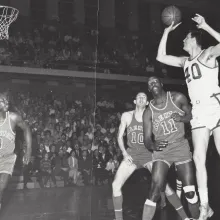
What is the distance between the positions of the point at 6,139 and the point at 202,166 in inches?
111

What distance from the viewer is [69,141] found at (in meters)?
10.0

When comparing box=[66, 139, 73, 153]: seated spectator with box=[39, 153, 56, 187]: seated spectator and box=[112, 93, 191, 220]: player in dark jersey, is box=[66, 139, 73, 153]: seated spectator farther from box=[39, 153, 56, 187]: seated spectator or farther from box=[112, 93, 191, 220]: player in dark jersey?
box=[112, 93, 191, 220]: player in dark jersey

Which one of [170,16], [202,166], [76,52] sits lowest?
[202,166]

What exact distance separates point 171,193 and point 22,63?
9232mm

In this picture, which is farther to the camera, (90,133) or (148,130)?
(90,133)

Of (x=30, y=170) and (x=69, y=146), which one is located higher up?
(x=69, y=146)

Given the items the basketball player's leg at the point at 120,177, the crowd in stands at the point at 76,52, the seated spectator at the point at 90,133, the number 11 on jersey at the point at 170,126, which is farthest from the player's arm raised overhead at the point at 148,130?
the crowd in stands at the point at 76,52

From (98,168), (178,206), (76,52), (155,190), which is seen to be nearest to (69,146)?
(98,168)

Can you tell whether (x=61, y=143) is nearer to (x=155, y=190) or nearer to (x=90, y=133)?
(x=90, y=133)

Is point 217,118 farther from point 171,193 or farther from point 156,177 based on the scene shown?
point 171,193

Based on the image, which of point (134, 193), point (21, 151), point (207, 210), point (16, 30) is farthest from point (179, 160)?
point (16, 30)

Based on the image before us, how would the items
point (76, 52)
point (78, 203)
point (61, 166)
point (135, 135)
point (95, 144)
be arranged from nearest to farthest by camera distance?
point (135, 135), point (78, 203), point (61, 166), point (95, 144), point (76, 52)

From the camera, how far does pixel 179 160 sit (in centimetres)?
443

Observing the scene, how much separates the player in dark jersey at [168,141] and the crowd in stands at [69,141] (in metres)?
5.17
